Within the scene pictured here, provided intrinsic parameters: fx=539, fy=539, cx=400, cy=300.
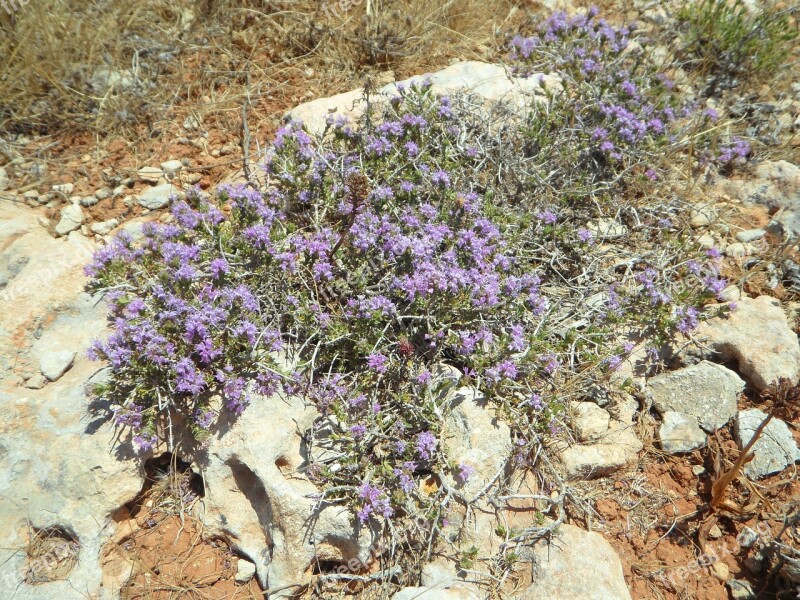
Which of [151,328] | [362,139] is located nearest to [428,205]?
[362,139]

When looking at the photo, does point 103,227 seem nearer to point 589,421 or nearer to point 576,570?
point 589,421

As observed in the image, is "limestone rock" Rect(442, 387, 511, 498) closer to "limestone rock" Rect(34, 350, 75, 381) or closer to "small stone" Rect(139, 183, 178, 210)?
"limestone rock" Rect(34, 350, 75, 381)

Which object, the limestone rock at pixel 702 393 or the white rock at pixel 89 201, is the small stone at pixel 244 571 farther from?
the white rock at pixel 89 201

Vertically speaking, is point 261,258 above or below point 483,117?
below

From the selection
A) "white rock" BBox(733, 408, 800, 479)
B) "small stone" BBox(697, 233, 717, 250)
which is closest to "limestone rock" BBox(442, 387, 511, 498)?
"white rock" BBox(733, 408, 800, 479)

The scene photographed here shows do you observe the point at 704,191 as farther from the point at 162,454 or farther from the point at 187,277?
the point at 162,454

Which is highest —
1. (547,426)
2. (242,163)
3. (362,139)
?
(362,139)

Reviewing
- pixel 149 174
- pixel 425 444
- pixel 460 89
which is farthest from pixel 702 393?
pixel 149 174
